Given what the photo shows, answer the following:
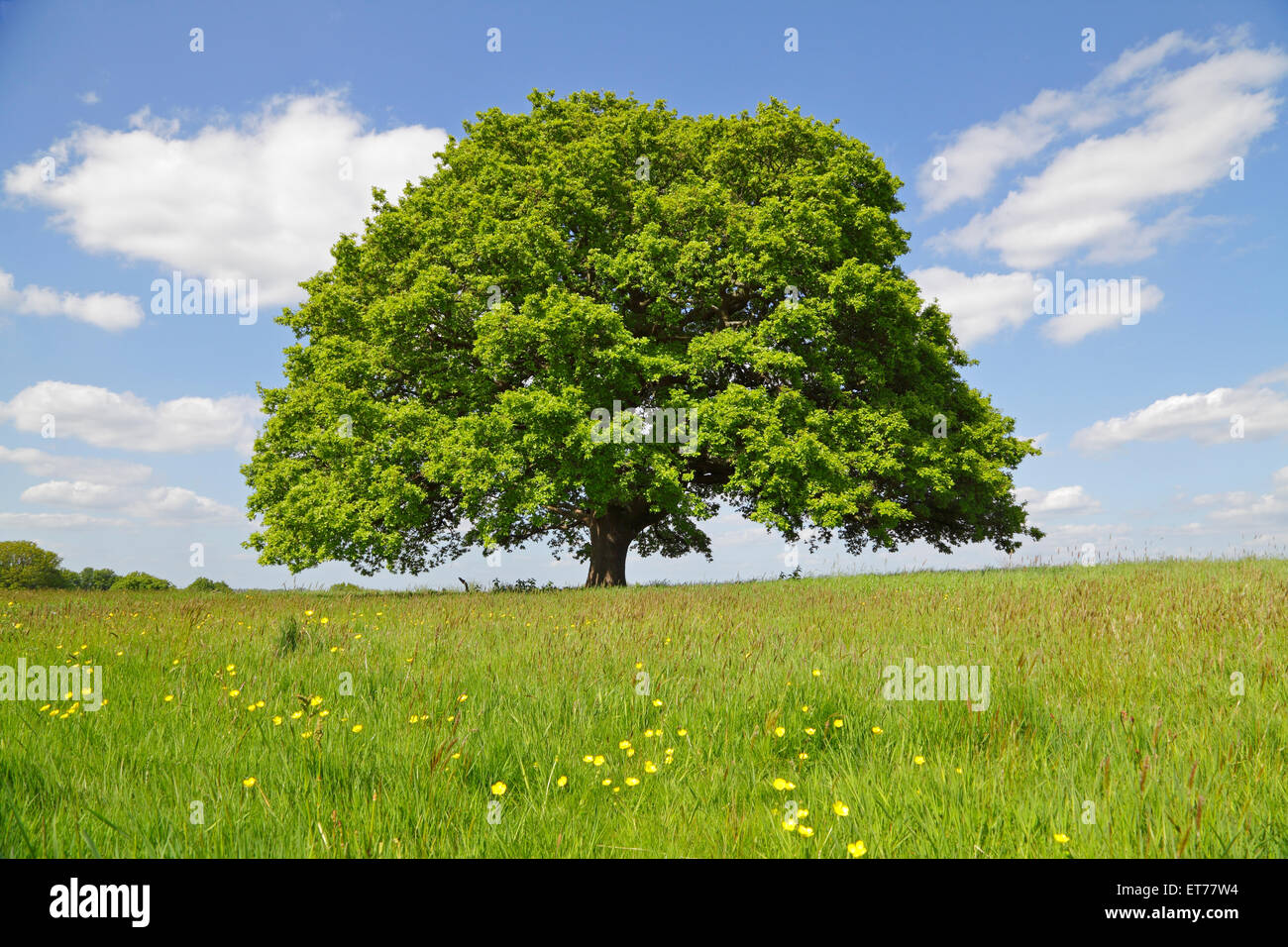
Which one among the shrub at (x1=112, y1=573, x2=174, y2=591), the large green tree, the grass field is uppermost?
the large green tree

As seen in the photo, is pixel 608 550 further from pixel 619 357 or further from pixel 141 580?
pixel 141 580

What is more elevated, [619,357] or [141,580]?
[619,357]

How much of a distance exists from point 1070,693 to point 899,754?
2149 mm

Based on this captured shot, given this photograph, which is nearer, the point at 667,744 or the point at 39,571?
the point at 667,744

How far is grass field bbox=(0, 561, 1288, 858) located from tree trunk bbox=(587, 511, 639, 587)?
1255 cm

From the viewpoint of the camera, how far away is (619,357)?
55.8 ft

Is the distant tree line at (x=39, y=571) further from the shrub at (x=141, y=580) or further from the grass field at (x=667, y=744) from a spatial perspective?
the grass field at (x=667, y=744)

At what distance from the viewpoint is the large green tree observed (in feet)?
55.0

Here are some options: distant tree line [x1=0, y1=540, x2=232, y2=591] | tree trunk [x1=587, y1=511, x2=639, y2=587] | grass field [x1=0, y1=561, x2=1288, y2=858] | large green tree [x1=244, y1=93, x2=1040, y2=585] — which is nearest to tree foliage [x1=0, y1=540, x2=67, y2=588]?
distant tree line [x1=0, y1=540, x2=232, y2=591]

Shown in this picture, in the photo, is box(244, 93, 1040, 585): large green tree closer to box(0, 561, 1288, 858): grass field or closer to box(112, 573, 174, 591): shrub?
box(0, 561, 1288, 858): grass field

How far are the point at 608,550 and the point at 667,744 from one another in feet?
54.6

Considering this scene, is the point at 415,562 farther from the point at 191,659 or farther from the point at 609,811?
the point at 609,811

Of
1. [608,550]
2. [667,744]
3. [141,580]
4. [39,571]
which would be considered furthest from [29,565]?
[667,744]

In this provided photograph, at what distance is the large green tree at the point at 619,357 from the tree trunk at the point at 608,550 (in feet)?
0.30
